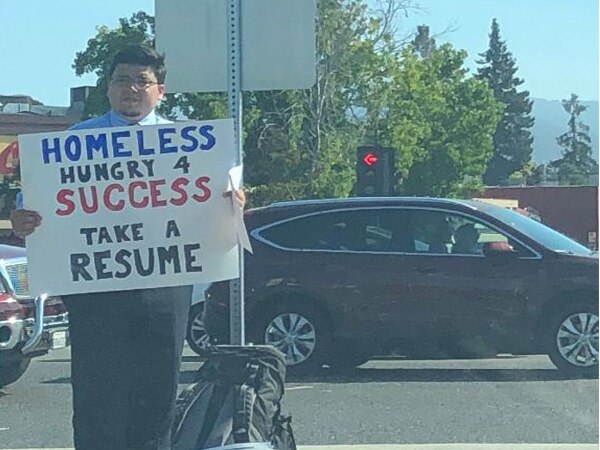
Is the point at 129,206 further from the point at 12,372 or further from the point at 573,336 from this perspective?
the point at 573,336

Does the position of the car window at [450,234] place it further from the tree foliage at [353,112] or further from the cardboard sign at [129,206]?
the cardboard sign at [129,206]

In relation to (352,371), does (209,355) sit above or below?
above

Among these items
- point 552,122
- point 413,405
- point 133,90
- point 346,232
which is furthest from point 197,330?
point 133,90

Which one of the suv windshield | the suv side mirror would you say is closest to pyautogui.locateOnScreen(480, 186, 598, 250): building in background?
the suv windshield

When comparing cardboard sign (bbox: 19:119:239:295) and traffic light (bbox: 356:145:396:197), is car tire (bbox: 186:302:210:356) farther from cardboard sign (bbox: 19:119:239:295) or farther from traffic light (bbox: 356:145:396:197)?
cardboard sign (bbox: 19:119:239:295)

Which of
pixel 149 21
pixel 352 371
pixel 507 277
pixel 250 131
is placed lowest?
pixel 352 371

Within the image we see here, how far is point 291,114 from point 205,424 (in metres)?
5.83

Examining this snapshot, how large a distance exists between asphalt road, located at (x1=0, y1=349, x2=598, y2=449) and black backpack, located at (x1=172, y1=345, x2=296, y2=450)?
2.28 meters

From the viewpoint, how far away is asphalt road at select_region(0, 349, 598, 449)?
742 cm

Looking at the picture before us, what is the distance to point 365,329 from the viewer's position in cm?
976

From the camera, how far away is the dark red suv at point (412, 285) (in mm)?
9578

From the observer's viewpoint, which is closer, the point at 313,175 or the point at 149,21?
the point at 149,21

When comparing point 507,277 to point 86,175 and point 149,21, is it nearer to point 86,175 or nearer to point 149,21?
point 149,21

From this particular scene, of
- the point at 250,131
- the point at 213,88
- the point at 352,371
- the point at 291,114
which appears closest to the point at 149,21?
the point at 213,88
